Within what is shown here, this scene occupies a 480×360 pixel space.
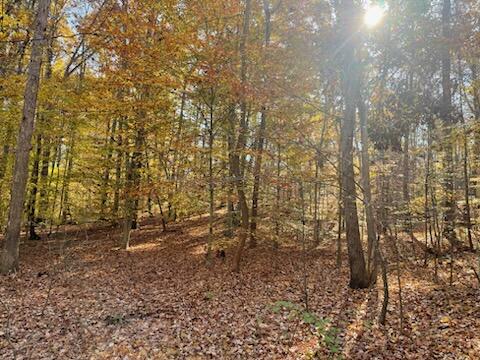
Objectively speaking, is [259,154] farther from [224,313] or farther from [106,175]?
[106,175]

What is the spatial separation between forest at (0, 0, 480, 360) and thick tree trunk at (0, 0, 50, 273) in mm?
40

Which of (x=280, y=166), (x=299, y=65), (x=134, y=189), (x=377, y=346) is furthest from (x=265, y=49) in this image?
(x=377, y=346)

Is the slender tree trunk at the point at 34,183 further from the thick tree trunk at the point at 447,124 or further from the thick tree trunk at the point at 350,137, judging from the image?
the thick tree trunk at the point at 447,124

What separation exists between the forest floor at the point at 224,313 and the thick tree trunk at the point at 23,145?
673 millimetres

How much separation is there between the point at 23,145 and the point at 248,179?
6.26 meters

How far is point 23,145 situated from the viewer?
8.92m

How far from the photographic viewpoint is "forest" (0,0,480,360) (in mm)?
6113

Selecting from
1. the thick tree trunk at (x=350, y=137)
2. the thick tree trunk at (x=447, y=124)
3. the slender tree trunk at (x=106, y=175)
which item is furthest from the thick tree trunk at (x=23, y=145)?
the thick tree trunk at (x=447, y=124)

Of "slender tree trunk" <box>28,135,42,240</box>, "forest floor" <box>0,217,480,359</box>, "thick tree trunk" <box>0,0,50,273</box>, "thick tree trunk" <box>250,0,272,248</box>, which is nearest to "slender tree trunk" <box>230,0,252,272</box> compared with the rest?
"thick tree trunk" <box>250,0,272,248</box>

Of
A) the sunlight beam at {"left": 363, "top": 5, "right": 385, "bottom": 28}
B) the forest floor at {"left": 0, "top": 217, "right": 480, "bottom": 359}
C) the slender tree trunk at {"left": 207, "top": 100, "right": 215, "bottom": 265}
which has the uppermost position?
the sunlight beam at {"left": 363, "top": 5, "right": 385, "bottom": 28}

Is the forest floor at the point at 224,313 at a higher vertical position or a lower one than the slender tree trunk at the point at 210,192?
lower

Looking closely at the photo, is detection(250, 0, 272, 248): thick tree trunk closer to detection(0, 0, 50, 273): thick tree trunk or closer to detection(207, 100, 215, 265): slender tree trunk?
detection(207, 100, 215, 265): slender tree trunk

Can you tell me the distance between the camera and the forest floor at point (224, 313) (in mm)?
5402

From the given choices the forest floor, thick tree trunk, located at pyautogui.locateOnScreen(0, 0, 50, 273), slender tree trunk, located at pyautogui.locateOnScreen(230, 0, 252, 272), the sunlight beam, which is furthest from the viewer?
slender tree trunk, located at pyautogui.locateOnScreen(230, 0, 252, 272)
